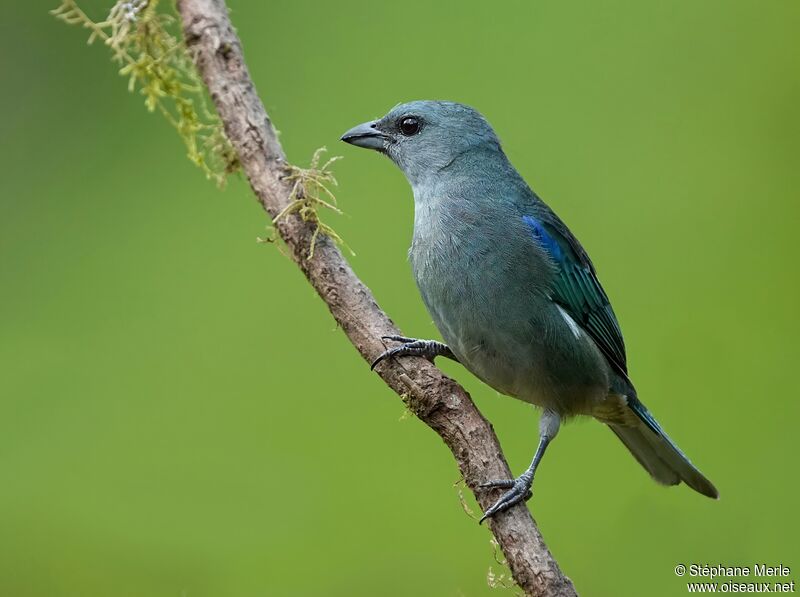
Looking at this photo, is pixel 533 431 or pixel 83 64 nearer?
pixel 533 431

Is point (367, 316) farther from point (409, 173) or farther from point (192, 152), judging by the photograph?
point (192, 152)

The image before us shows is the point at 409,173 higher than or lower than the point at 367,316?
higher

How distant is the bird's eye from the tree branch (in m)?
0.61

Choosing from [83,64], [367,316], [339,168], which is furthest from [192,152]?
[83,64]

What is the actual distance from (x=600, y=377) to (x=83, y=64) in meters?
4.03

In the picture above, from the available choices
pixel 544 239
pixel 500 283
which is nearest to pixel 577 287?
pixel 544 239

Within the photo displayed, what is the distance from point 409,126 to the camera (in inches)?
167

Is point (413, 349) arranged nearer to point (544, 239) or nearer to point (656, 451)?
point (544, 239)

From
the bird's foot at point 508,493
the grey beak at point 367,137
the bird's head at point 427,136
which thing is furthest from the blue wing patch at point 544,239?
the bird's foot at point 508,493

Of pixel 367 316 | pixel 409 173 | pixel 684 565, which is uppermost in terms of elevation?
pixel 409 173

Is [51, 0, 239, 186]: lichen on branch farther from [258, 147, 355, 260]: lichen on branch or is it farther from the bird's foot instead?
the bird's foot

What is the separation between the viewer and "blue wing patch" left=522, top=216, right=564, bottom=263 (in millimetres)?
4020

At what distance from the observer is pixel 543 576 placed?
10.5 ft

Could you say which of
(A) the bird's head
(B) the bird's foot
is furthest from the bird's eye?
(B) the bird's foot
